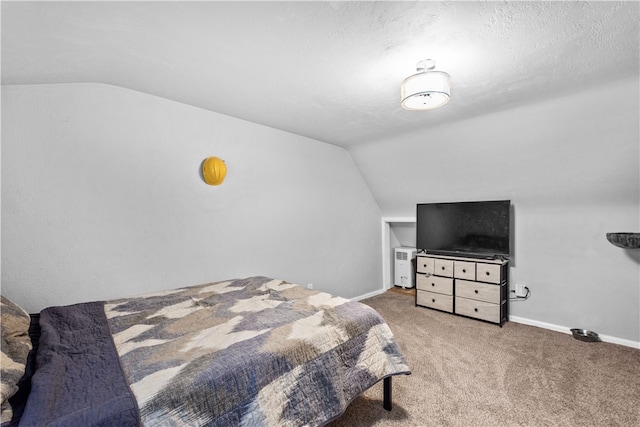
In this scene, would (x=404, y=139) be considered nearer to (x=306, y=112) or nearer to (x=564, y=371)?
(x=306, y=112)

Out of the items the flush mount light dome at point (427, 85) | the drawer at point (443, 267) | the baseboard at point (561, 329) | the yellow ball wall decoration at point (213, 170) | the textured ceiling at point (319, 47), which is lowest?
the baseboard at point (561, 329)

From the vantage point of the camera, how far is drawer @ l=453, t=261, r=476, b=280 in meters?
3.44

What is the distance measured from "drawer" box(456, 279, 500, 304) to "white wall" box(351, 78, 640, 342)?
1.35ft

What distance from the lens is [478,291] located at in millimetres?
3375

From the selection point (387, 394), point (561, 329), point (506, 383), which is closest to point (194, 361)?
point (387, 394)

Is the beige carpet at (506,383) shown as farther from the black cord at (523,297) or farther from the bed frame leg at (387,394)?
the black cord at (523,297)

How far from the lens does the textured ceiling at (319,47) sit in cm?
134

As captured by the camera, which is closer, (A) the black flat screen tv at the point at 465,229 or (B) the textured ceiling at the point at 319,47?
(B) the textured ceiling at the point at 319,47

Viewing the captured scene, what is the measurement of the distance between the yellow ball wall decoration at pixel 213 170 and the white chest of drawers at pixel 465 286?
2.83 meters

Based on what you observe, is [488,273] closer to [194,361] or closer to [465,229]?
[465,229]

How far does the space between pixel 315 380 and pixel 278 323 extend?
1.22ft

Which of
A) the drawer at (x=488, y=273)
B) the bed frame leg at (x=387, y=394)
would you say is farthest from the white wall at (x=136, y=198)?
the drawer at (x=488, y=273)

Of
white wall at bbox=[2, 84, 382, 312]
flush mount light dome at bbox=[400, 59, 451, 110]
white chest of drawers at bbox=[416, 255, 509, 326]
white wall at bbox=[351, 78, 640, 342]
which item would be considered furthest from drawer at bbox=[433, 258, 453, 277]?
flush mount light dome at bbox=[400, 59, 451, 110]

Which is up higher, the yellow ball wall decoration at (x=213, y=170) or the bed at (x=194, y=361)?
the yellow ball wall decoration at (x=213, y=170)
